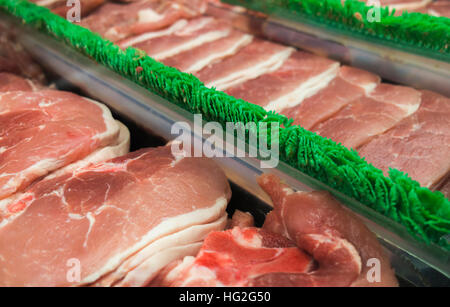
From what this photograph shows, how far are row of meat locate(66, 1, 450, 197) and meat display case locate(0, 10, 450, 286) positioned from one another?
31 centimetres

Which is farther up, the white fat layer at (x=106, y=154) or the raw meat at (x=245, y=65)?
the raw meat at (x=245, y=65)

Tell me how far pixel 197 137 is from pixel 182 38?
48.3 inches

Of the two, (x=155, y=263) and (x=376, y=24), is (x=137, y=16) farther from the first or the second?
(x=155, y=263)

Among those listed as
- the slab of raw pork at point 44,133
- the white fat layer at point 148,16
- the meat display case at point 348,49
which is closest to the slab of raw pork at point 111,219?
the slab of raw pork at point 44,133

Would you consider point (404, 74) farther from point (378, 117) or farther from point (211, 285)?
point (211, 285)

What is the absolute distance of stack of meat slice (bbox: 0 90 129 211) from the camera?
1.88 metres

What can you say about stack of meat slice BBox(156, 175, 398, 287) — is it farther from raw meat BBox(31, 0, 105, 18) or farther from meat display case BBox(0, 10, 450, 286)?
raw meat BBox(31, 0, 105, 18)

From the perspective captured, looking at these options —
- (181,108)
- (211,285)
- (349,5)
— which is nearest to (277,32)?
(349,5)

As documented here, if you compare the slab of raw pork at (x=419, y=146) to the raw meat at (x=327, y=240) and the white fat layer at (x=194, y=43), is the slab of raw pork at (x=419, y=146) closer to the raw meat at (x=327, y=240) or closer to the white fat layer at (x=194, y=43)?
the raw meat at (x=327, y=240)

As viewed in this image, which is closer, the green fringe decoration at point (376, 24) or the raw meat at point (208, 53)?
the green fringe decoration at point (376, 24)

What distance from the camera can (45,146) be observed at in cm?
198

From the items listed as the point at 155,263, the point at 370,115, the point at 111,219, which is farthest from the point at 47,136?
the point at 370,115

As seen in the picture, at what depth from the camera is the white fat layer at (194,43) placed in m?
2.72

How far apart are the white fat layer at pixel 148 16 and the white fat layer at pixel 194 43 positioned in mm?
476
